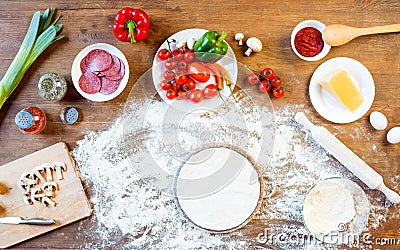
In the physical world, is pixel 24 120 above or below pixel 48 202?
above

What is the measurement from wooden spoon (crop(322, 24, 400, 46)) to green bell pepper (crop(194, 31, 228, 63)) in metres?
0.38

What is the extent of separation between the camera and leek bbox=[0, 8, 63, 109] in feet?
6.54

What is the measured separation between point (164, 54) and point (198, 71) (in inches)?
5.5

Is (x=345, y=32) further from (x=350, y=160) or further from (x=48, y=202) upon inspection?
(x=48, y=202)

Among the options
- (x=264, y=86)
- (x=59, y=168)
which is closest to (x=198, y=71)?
(x=264, y=86)

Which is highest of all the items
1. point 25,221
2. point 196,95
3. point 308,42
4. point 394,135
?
point 308,42

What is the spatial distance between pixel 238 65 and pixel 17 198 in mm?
947

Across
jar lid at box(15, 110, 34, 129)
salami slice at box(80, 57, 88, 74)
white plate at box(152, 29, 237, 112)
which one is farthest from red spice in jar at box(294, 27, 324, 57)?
jar lid at box(15, 110, 34, 129)

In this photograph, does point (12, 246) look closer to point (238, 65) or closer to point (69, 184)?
point (69, 184)

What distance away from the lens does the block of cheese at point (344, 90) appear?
196 centimetres

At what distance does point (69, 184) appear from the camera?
2.00 metres

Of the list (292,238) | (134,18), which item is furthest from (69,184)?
(292,238)

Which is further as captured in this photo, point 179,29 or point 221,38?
point 179,29

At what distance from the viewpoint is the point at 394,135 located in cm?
198
